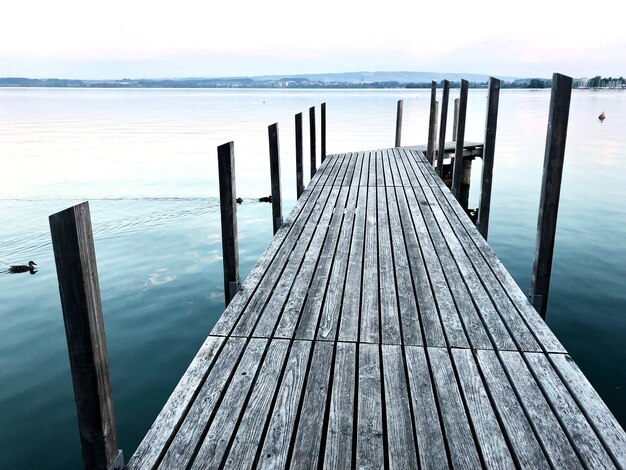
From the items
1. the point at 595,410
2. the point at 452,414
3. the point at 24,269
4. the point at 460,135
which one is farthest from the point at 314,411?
the point at 24,269

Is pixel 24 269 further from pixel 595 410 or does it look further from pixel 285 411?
Result: pixel 595 410

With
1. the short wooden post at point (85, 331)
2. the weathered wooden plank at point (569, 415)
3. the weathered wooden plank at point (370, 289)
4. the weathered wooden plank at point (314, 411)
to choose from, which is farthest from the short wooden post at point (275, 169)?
the short wooden post at point (85, 331)

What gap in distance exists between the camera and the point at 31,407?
504cm

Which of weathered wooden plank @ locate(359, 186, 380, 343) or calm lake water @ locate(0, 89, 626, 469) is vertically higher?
weathered wooden plank @ locate(359, 186, 380, 343)

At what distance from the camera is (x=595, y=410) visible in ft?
9.02

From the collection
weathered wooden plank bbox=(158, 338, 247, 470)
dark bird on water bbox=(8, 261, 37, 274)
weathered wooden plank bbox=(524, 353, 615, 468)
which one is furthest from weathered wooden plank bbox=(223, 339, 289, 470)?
dark bird on water bbox=(8, 261, 37, 274)

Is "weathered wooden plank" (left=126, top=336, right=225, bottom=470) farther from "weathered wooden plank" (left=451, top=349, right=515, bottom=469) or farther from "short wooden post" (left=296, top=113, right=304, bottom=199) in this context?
"short wooden post" (left=296, top=113, right=304, bottom=199)

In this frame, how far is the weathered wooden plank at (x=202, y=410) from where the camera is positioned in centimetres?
244

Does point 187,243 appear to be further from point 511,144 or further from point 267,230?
point 511,144

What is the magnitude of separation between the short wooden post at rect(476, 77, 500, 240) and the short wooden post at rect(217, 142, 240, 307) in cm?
345

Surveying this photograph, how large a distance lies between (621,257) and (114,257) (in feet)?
32.3

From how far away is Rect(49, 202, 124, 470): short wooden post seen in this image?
7.07 ft

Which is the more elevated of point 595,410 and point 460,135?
point 460,135

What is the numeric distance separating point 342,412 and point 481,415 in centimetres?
75
